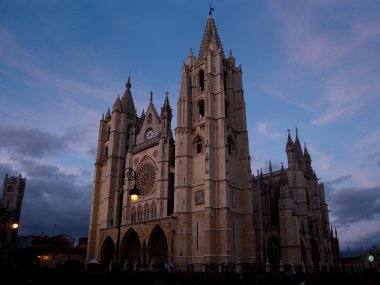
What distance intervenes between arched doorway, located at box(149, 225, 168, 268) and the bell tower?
9.48 ft

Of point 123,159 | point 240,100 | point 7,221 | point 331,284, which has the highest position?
point 240,100

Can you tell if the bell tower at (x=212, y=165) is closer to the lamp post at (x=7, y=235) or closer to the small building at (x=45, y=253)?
the small building at (x=45, y=253)

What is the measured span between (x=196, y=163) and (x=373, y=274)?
2900 cm

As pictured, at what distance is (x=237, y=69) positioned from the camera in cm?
4106

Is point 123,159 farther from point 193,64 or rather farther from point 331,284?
point 331,284

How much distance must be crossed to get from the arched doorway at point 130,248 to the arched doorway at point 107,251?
3.12m

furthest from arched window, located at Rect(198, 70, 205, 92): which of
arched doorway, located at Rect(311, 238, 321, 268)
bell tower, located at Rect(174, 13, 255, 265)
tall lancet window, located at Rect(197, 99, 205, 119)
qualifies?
arched doorway, located at Rect(311, 238, 321, 268)

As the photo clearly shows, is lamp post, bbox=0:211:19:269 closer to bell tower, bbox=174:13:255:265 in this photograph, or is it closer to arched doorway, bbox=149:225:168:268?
arched doorway, bbox=149:225:168:268

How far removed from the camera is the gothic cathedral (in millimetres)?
31984

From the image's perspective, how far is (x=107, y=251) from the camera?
40.6 metres

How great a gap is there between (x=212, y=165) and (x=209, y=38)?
16.2 meters

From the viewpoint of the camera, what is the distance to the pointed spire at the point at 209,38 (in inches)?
1576

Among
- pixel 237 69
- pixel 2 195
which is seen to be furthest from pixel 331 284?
pixel 2 195

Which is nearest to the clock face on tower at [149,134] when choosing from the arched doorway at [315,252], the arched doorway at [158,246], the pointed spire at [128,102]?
the pointed spire at [128,102]
